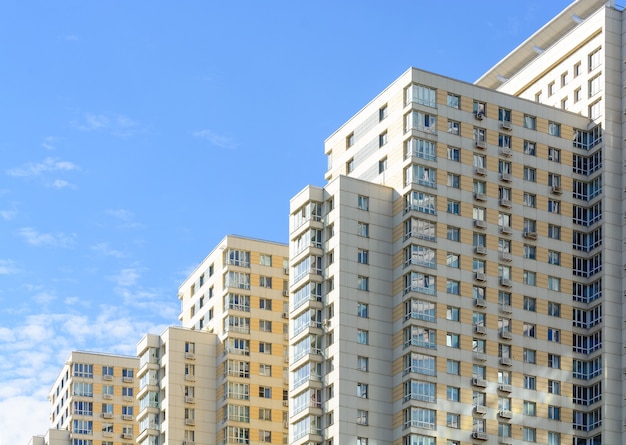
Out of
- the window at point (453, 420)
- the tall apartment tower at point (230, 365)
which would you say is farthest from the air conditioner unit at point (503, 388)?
the tall apartment tower at point (230, 365)

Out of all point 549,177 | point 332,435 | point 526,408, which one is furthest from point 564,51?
point 332,435

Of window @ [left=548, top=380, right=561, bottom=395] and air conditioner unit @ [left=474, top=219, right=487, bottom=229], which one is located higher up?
air conditioner unit @ [left=474, top=219, right=487, bottom=229]

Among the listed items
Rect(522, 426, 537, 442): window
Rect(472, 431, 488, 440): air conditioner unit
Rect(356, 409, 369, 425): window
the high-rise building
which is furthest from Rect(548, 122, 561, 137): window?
Rect(356, 409, 369, 425): window

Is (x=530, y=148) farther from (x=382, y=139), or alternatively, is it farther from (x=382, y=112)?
(x=382, y=112)

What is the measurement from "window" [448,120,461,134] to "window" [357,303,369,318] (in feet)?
64.5

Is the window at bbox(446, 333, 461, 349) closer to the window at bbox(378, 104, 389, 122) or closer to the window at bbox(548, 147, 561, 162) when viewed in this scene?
the window at bbox(548, 147, 561, 162)

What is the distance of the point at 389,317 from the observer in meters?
145

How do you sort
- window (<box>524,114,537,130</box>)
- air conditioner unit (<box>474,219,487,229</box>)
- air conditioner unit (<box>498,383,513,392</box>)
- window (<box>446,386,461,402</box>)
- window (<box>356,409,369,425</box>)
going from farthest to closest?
window (<box>524,114,537,130</box>) → air conditioner unit (<box>474,219,487,229</box>) → air conditioner unit (<box>498,383,513,392</box>) → window (<box>446,386,461,402</box>) → window (<box>356,409,369,425</box>)

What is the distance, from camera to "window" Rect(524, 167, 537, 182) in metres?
153

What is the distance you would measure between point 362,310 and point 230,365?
3163 cm

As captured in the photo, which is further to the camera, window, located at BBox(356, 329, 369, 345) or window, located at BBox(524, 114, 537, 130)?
window, located at BBox(524, 114, 537, 130)

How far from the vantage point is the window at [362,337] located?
5625 inches

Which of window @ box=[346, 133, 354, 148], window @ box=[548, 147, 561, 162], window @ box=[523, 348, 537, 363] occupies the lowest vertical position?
window @ box=[523, 348, 537, 363]

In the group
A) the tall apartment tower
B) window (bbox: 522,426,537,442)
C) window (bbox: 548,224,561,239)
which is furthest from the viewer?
the tall apartment tower
